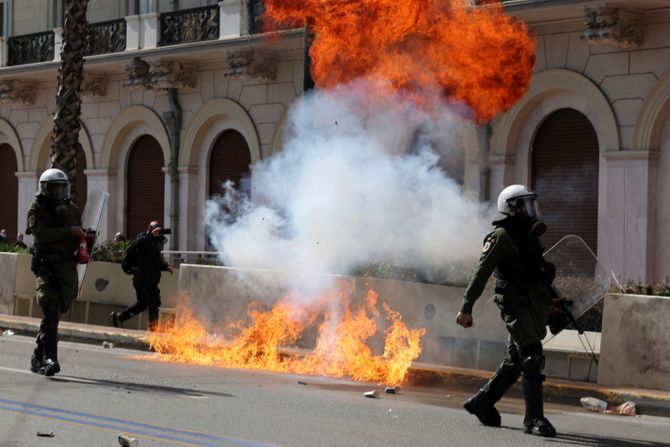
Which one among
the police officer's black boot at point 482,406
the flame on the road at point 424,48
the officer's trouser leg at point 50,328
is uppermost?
the flame on the road at point 424,48

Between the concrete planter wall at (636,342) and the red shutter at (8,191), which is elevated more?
the red shutter at (8,191)

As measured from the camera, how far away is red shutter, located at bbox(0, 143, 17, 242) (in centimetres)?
3349

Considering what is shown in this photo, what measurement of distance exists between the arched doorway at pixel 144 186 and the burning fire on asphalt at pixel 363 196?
44.8 ft

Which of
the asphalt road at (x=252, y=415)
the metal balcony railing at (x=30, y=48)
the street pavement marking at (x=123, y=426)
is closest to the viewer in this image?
the street pavement marking at (x=123, y=426)

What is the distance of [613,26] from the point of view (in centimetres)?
1919

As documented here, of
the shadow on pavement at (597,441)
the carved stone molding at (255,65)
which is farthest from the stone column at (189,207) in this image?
the shadow on pavement at (597,441)

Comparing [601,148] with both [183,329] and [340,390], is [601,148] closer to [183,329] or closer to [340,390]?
[183,329]

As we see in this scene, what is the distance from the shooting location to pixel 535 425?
873cm

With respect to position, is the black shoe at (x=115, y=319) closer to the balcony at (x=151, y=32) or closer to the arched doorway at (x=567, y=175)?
the arched doorway at (x=567, y=175)

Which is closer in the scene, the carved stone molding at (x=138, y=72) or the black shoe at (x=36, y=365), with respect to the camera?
the black shoe at (x=36, y=365)

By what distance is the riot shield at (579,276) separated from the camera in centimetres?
1197

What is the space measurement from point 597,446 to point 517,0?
41.2ft

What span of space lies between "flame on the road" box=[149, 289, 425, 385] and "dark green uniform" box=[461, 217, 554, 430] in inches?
134

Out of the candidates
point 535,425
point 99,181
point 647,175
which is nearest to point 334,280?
point 535,425
